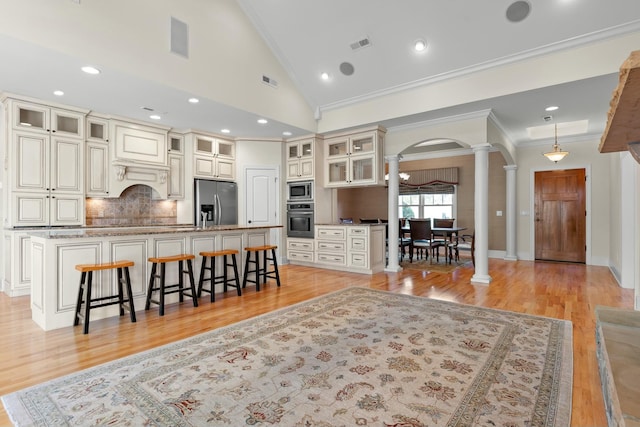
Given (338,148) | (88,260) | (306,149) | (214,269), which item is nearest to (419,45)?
(338,148)

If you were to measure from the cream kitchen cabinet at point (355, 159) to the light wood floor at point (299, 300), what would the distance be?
182cm

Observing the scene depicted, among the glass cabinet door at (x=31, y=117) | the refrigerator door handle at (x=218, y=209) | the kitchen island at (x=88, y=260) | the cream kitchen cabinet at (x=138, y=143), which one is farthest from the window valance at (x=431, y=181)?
the glass cabinet door at (x=31, y=117)

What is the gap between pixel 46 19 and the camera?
3.18m

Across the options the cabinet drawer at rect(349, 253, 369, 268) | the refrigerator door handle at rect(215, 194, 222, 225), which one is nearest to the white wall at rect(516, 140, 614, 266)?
the cabinet drawer at rect(349, 253, 369, 268)

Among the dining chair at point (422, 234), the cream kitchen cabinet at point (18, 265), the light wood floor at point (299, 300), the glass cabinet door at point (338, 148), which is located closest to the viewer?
the light wood floor at point (299, 300)

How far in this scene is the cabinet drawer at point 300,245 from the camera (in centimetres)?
681

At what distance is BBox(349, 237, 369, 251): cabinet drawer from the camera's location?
6.02m

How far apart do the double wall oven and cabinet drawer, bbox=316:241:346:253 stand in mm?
275

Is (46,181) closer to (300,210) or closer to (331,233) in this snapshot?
(300,210)

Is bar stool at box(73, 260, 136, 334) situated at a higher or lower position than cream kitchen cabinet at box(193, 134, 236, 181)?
lower

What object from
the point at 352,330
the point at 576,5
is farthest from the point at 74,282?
the point at 576,5

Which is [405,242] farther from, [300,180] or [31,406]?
[31,406]

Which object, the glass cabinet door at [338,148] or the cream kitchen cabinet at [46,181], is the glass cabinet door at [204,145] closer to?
the cream kitchen cabinet at [46,181]

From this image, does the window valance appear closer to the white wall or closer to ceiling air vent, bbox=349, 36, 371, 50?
the white wall
